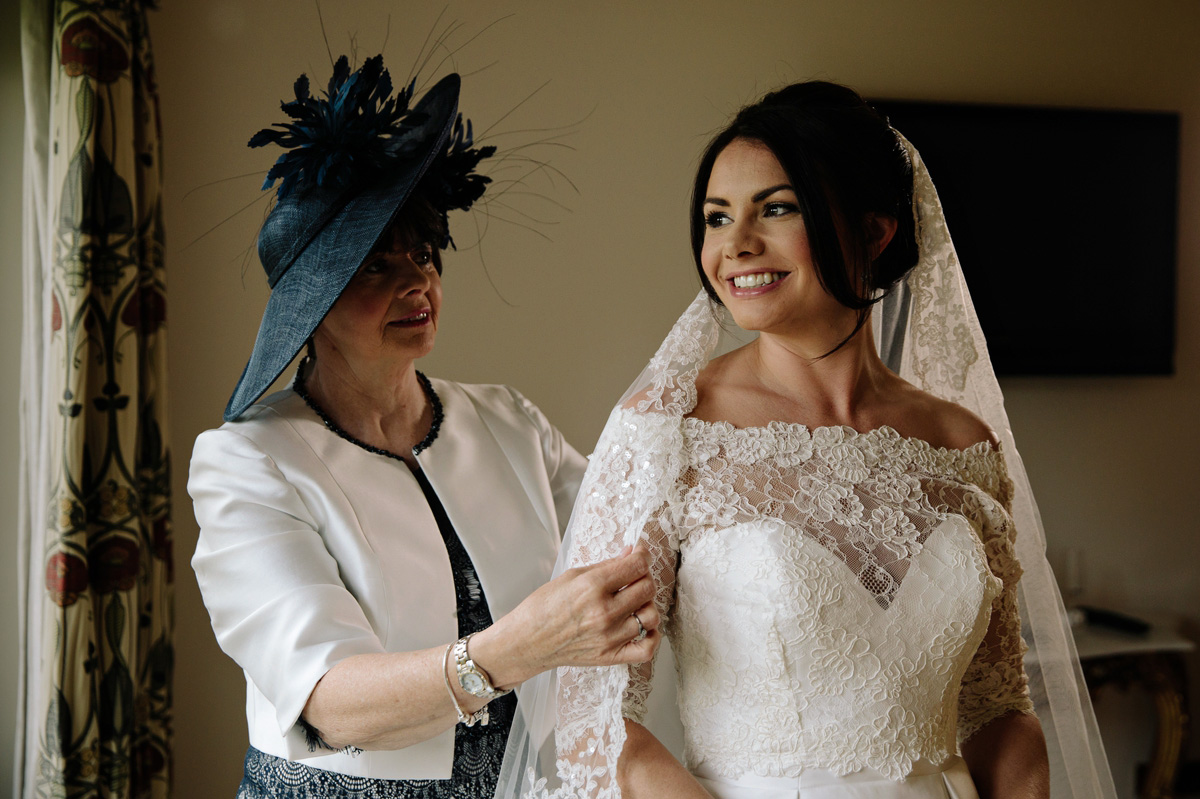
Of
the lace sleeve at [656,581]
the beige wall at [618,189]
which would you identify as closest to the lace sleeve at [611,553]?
the lace sleeve at [656,581]

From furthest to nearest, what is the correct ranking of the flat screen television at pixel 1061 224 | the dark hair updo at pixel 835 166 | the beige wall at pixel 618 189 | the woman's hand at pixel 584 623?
1. the flat screen television at pixel 1061 224
2. the beige wall at pixel 618 189
3. the dark hair updo at pixel 835 166
4. the woman's hand at pixel 584 623

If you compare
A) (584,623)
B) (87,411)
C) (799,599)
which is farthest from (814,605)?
(87,411)

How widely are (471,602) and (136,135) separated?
5.49 feet

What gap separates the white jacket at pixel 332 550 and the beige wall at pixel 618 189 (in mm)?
1456

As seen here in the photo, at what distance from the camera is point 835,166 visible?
4.48ft

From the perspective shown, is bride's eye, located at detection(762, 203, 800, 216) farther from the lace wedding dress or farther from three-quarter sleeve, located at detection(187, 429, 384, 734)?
three-quarter sleeve, located at detection(187, 429, 384, 734)

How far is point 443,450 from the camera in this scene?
1.60 meters

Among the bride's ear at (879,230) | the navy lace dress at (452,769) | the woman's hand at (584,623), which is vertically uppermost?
the bride's ear at (879,230)

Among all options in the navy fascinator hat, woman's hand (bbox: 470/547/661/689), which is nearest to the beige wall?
the navy fascinator hat

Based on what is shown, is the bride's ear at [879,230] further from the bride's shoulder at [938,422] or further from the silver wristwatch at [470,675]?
the silver wristwatch at [470,675]

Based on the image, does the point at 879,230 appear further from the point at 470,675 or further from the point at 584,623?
the point at 470,675

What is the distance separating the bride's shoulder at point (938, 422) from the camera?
59.9 inches

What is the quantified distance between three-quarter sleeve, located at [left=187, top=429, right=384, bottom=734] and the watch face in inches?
6.6

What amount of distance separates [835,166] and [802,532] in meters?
0.52
